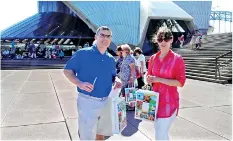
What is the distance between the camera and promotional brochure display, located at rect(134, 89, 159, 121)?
2738 mm

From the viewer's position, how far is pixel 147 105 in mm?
2793

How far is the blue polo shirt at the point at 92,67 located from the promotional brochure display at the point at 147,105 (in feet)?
1.41

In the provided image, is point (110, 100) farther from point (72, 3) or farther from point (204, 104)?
point (72, 3)

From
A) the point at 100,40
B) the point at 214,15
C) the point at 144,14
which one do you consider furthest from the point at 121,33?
the point at 214,15

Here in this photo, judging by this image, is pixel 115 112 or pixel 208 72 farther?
pixel 208 72

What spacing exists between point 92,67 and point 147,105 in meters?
0.76

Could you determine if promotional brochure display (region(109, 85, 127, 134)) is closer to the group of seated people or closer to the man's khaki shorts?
the man's khaki shorts

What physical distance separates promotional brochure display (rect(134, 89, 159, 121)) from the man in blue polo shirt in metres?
0.40

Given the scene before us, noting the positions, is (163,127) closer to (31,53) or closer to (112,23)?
(31,53)

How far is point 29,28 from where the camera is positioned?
3588 centimetres

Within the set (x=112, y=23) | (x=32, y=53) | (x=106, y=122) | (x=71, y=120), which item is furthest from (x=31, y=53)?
(x=106, y=122)

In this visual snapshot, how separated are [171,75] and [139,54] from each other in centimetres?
457

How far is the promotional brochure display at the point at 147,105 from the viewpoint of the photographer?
2.74 m

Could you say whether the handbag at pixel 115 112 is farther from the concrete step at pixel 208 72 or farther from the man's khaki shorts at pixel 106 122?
the concrete step at pixel 208 72
